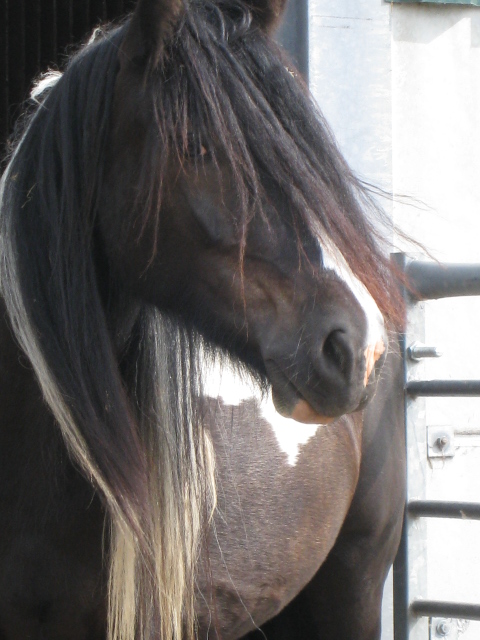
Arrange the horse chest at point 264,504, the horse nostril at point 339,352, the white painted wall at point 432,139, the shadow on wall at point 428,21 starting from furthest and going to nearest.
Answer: the shadow on wall at point 428,21 < the white painted wall at point 432,139 < the horse chest at point 264,504 < the horse nostril at point 339,352

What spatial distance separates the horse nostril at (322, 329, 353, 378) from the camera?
119cm

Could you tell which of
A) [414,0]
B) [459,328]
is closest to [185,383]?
[459,328]

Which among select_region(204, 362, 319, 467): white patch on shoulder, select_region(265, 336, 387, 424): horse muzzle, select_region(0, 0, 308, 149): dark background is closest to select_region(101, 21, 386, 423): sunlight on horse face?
select_region(265, 336, 387, 424): horse muzzle

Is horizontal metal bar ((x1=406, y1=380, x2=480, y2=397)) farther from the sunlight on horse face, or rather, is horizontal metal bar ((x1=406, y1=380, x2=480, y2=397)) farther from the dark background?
the dark background

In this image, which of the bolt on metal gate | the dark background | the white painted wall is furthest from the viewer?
the dark background

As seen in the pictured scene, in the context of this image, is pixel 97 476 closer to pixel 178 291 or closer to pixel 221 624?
pixel 178 291

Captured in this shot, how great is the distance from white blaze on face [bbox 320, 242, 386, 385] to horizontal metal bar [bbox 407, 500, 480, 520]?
1212 millimetres

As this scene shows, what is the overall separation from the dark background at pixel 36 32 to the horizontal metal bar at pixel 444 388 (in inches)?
102

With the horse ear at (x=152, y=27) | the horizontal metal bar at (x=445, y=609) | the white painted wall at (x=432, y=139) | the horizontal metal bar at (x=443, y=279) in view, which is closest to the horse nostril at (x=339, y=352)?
the horse ear at (x=152, y=27)

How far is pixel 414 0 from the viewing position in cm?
319

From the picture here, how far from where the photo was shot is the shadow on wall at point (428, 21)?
10.6 ft

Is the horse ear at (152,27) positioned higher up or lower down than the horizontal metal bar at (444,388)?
higher up

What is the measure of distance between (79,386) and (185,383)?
0.23m

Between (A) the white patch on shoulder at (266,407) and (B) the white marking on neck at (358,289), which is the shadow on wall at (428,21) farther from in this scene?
(B) the white marking on neck at (358,289)
